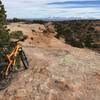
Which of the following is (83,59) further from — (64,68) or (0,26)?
(0,26)

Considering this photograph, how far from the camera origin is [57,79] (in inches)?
671

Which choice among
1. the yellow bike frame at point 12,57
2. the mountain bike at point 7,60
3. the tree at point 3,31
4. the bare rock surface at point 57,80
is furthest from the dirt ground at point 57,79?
the tree at point 3,31

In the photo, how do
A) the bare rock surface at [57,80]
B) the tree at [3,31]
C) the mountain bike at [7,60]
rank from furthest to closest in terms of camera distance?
the tree at [3,31]
the mountain bike at [7,60]
the bare rock surface at [57,80]

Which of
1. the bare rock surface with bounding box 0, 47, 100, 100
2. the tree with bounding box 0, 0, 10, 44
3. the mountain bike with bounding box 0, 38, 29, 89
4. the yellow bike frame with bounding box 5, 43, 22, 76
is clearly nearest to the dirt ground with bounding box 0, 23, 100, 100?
the bare rock surface with bounding box 0, 47, 100, 100

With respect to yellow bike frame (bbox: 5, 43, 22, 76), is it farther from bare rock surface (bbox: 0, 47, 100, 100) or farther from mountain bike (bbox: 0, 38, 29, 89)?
bare rock surface (bbox: 0, 47, 100, 100)

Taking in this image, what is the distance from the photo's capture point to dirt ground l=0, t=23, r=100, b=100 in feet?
51.3

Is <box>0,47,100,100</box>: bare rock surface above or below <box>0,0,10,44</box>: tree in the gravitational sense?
below

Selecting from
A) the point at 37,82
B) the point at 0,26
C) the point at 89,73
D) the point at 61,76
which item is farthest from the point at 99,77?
the point at 0,26

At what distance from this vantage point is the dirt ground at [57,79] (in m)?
15.6

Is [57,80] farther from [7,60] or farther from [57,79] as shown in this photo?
[7,60]

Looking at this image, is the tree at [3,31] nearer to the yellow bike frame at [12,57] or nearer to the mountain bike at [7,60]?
the mountain bike at [7,60]

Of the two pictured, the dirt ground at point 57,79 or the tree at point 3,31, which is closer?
the dirt ground at point 57,79

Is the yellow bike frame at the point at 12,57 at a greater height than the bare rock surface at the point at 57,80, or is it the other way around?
the yellow bike frame at the point at 12,57

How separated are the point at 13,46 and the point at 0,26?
244 inches
